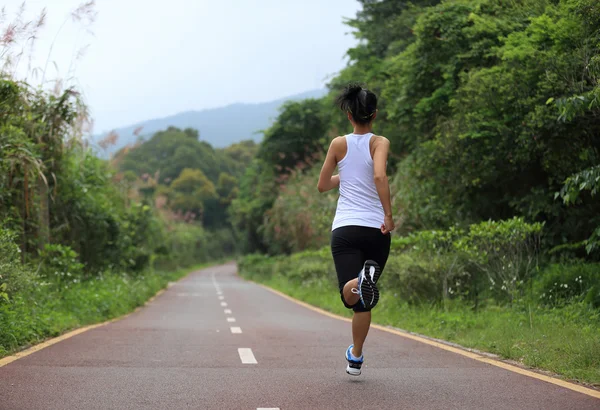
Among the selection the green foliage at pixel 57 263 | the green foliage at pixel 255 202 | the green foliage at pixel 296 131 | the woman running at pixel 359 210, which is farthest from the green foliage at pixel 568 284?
the green foliage at pixel 255 202

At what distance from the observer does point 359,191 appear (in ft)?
17.3

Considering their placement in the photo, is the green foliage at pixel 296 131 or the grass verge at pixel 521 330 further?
the green foliage at pixel 296 131

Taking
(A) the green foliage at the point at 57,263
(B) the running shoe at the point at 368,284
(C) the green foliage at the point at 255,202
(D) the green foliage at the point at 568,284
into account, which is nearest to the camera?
(B) the running shoe at the point at 368,284

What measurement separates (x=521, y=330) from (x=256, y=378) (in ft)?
12.3

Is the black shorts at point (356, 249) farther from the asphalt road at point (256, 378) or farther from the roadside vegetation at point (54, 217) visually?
the roadside vegetation at point (54, 217)

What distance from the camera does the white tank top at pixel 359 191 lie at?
522 cm

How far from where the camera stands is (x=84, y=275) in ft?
52.7

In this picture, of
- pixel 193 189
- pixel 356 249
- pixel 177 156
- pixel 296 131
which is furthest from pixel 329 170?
pixel 177 156

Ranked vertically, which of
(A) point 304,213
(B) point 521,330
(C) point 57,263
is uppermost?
(C) point 57,263

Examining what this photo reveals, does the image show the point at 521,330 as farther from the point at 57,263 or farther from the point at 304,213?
the point at 304,213

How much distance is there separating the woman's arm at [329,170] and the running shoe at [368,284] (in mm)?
707

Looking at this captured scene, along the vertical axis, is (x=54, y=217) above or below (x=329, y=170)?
below

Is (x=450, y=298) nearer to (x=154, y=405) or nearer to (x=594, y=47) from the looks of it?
(x=594, y=47)

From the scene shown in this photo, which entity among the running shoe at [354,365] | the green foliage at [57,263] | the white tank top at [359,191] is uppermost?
the white tank top at [359,191]
